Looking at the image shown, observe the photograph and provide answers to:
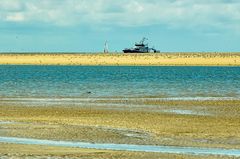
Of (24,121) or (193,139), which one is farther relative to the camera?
(24,121)

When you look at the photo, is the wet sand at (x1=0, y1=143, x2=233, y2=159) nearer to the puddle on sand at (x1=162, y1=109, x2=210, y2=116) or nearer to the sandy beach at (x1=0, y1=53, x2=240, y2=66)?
the puddle on sand at (x1=162, y1=109, x2=210, y2=116)

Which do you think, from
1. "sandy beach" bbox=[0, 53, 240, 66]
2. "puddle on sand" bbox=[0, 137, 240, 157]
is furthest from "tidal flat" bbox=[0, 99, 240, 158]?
"sandy beach" bbox=[0, 53, 240, 66]

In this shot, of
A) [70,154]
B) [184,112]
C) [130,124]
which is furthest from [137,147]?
[184,112]

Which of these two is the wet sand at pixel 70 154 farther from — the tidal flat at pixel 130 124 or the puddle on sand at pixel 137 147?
the puddle on sand at pixel 137 147

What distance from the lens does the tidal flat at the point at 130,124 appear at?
853 inches

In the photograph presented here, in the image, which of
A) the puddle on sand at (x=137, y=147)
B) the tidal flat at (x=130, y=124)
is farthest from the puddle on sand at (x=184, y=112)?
the puddle on sand at (x=137, y=147)

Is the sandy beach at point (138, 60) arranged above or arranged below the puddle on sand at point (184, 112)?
below

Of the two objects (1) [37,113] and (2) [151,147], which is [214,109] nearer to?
(1) [37,113]

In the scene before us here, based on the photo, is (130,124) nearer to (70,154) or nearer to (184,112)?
(184,112)

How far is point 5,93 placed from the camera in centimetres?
4581

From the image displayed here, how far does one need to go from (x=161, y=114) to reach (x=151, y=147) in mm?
10218

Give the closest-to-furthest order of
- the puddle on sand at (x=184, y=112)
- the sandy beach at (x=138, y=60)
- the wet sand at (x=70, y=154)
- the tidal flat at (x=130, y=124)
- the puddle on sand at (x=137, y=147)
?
1. the wet sand at (x=70, y=154)
2. the puddle on sand at (x=137, y=147)
3. the tidal flat at (x=130, y=124)
4. the puddle on sand at (x=184, y=112)
5. the sandy beach at (x=138, y=60)

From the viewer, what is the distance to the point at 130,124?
2603cm

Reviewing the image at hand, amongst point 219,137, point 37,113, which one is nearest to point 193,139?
point 219,137
